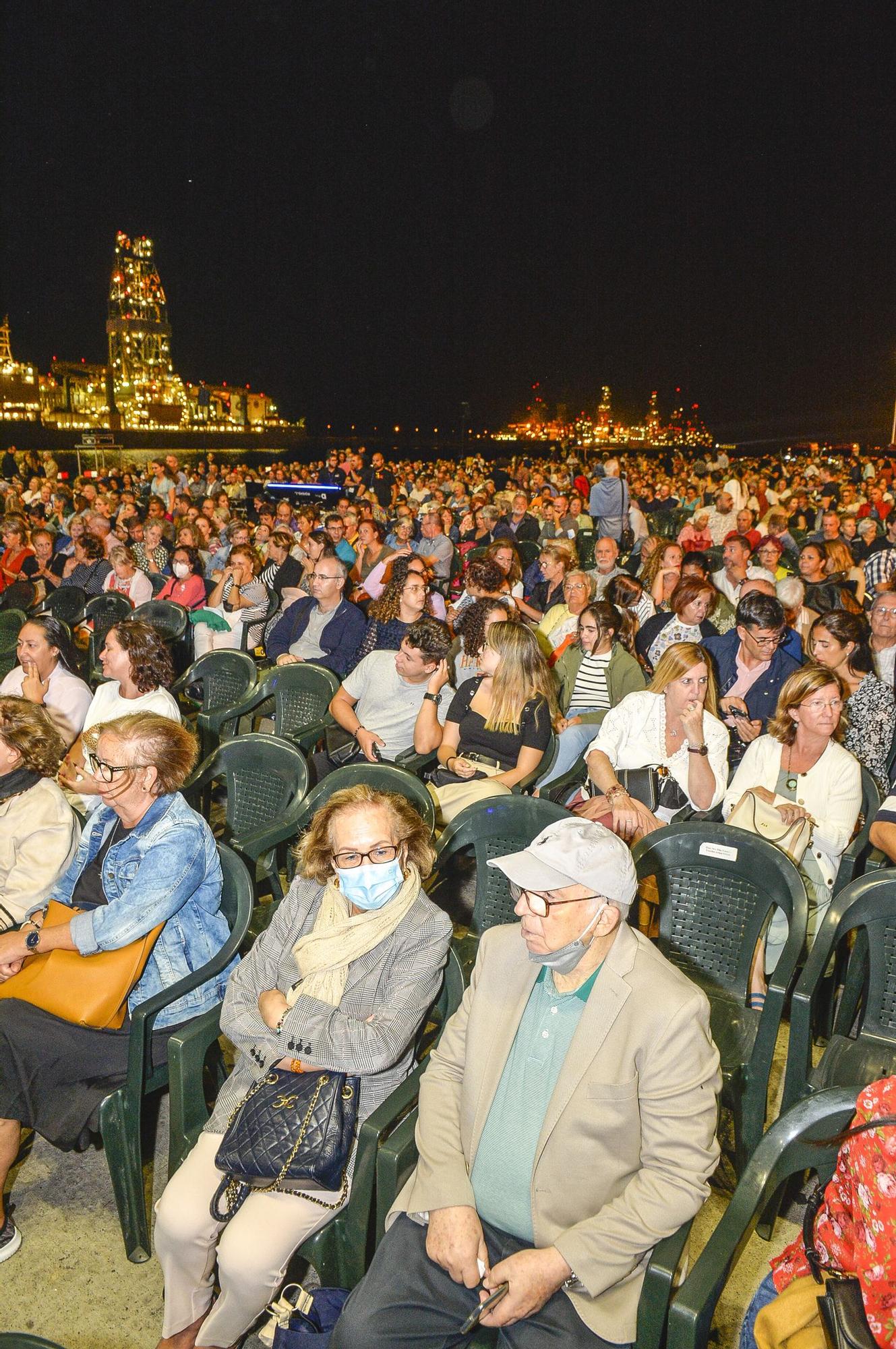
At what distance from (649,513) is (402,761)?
42.2 feet

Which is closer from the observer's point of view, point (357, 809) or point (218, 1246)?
point (218, 1246)

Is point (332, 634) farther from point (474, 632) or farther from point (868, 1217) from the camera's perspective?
point (868, 1217)

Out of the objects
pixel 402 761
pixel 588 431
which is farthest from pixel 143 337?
pixel 402 761

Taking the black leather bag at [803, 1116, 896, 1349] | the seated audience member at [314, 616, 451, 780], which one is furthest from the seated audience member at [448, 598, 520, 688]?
the black leather bag at [803, 1116, 896, 1349]

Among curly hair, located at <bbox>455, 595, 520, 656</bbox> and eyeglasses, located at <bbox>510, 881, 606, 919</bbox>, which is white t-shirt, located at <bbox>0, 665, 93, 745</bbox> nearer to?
curly hair, located at <bbox>455, 595, 520, 656</bbox>

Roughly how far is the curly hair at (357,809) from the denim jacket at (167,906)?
43cm

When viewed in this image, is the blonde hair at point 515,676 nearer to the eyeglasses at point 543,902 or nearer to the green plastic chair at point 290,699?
the green plastic chair at point 290,699

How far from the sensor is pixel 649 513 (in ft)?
53.4

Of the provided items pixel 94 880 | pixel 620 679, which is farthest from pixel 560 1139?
pixel 620 679

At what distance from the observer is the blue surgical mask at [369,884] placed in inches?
99.0

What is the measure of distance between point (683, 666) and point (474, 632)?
5.11 ft

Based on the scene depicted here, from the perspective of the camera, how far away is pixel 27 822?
305cm

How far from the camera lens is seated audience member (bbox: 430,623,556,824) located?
434cm

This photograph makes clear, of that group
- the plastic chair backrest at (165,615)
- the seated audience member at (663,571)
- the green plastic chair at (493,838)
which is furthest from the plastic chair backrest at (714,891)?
the plastic chair backrest at (165,615)
